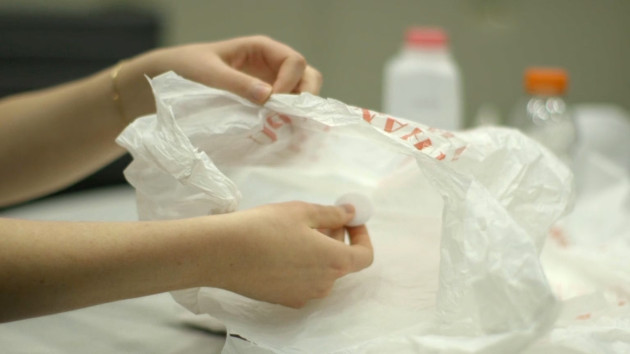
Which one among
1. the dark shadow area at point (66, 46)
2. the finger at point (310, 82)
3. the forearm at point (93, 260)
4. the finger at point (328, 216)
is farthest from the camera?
the dark shadow area at point (66, 46)

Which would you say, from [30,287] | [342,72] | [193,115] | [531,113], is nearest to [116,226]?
[30,287]

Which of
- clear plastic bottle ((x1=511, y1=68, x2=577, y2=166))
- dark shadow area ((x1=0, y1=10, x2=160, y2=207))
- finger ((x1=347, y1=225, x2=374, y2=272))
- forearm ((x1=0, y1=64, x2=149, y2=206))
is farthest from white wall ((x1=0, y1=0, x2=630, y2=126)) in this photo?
finger ((x1=347, y1=225, x2=374, y2=272))

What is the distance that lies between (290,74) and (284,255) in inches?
8.0

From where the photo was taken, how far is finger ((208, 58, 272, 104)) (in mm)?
591

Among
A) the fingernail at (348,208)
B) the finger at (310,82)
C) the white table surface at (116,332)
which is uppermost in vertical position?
the finger at (310,82)

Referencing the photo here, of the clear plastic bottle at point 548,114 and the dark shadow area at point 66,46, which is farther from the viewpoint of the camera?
the dark shadow area at point 66,46

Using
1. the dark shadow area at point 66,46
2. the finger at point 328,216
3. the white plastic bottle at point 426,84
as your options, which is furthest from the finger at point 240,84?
the dark shadow area at point 66,46

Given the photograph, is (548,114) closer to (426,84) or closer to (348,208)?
(426,84)

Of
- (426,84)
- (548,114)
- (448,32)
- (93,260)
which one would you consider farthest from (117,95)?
(448,32)

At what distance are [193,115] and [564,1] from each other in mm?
1363

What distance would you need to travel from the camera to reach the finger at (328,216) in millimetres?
537

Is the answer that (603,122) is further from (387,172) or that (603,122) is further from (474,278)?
(474,278)

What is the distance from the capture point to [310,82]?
2.15 feet

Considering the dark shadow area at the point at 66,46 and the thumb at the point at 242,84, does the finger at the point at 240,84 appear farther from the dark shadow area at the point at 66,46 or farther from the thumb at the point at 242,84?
the dark shadow area at the point at 66,46
